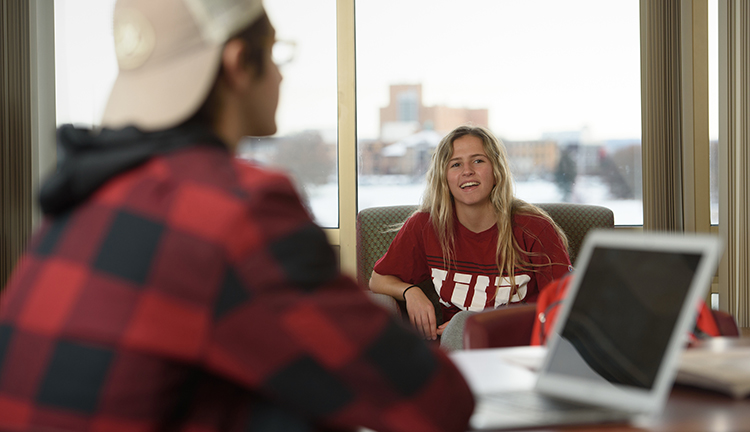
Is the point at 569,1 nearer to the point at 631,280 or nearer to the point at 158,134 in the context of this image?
the point at 631,280

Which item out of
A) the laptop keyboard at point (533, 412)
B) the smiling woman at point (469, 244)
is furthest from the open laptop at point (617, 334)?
the smiling woman at point (469, 244)

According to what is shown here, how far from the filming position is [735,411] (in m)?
0.78

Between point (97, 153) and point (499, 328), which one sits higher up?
point (97, 153)

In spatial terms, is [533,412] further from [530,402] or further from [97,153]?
[97,153]

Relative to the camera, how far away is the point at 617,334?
33.2 inches

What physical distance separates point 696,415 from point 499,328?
738mm

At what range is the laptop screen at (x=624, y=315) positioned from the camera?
0.79 meters

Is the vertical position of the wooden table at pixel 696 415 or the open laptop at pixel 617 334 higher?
the open laptop at pixel 617 334

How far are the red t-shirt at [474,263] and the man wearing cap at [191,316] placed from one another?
1.90 metres

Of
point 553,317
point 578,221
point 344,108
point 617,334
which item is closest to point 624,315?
point 617,334

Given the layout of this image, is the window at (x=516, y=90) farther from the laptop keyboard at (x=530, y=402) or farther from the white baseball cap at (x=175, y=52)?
the white baseball cap at (x=175, y=52)

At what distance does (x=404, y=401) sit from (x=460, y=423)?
0.29ft

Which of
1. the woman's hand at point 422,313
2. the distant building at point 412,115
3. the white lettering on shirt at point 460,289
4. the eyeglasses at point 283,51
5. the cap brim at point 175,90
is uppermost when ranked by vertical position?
the distant building at point 412,115

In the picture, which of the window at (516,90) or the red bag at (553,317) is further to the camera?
the window at (516,90)
